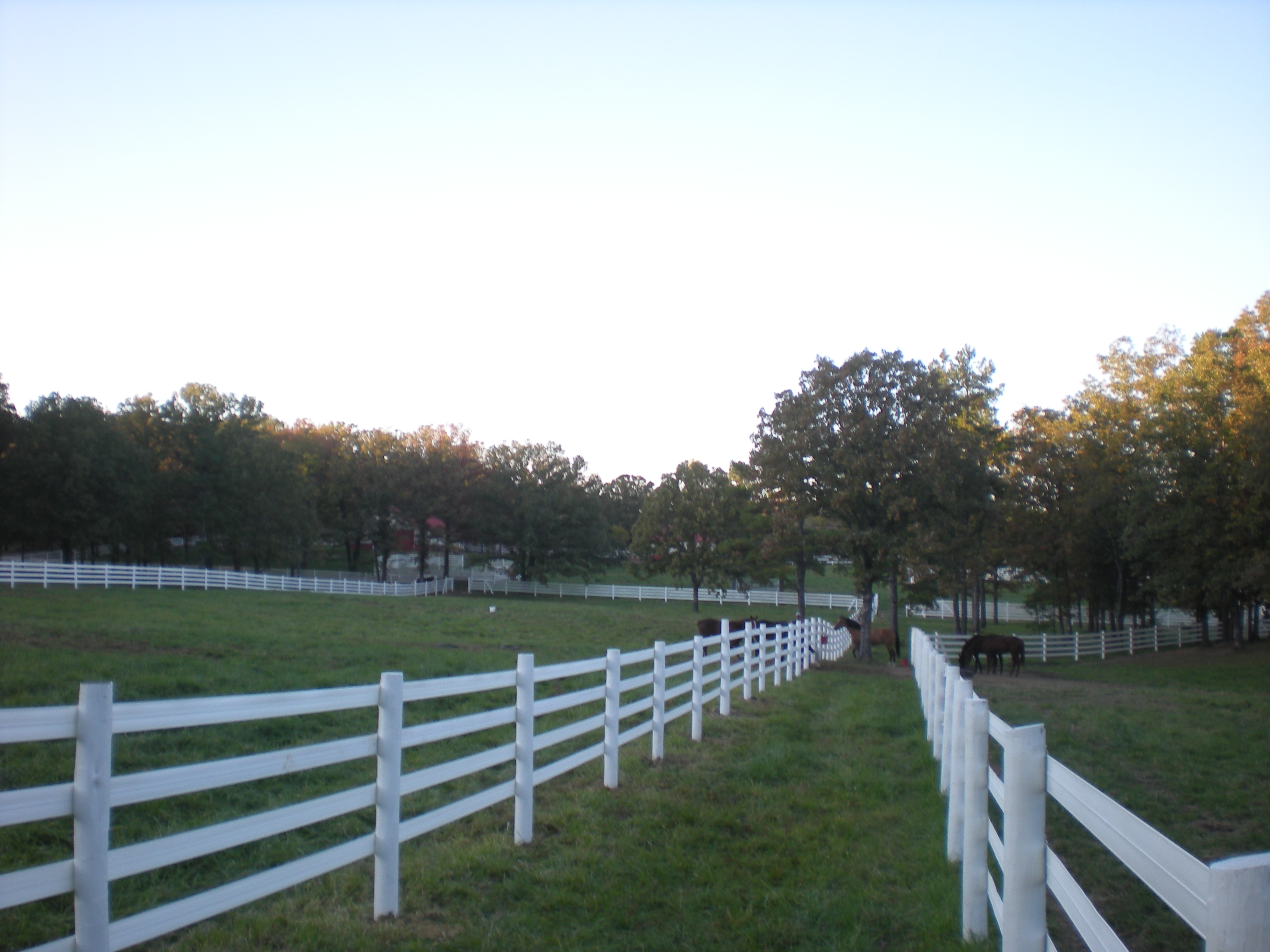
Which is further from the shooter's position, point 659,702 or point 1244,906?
point 659,702

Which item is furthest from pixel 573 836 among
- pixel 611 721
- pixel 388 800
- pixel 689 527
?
pixel 689 527

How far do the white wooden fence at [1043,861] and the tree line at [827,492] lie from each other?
2251 centimetres

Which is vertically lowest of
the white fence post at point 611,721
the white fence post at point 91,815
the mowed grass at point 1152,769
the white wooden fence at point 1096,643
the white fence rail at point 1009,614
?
the white fence rail at point 1009,614

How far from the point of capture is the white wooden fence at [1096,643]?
34.9 meters

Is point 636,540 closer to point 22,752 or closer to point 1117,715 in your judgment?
point 1117,715

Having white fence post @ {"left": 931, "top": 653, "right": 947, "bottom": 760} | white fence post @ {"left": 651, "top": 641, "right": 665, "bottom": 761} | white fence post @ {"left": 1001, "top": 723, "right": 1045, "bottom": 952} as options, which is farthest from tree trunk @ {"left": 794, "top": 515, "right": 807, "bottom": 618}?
white fence post @ {"left": 1001, "top": 723, "right": 1045, "bottom": 952}

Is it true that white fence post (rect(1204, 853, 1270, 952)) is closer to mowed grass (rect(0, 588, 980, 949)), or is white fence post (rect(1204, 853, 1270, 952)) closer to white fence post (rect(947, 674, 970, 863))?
mowed grass (rect(0, 588, 980, 949))

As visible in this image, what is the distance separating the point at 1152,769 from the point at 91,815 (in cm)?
925

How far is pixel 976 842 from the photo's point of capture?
4.45 m

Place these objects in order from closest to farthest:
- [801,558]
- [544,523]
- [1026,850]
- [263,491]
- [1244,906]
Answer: [1244,906]
[1026,850]
[801,558]
[263,491]
[544,523]

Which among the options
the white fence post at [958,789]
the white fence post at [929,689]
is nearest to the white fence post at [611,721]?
the white fence post at [958,789]

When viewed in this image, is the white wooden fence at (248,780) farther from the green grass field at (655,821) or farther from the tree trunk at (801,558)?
the tree trunk at (801,558)

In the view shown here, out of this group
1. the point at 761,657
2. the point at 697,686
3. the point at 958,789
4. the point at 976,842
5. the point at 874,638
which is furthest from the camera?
the point at 874,638

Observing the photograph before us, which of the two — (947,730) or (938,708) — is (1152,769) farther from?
(947,730)
